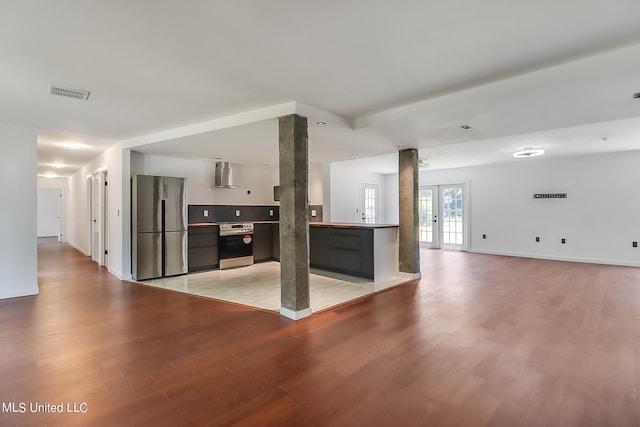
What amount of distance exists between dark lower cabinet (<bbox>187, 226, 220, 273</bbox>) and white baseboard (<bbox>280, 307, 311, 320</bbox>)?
10.2ft

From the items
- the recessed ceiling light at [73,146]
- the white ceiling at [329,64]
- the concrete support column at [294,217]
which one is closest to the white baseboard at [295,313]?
the concrete support column at [294,217]

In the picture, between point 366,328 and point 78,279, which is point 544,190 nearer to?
point 366,328

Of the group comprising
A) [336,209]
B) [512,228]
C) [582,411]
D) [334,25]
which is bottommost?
[582,411]

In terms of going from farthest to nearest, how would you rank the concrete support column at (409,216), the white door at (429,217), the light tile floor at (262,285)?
the white door at (429,217) < the concrete support column at (409,216) < the light tile floor at (262,285)

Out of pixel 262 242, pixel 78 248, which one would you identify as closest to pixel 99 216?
pixel 78 248

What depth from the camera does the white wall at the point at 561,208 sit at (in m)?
6.66

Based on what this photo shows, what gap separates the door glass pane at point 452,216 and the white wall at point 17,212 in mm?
9424

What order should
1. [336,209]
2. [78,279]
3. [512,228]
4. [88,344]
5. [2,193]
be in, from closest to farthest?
[88,344] → [2,193] → [78,279] → [512,228] → [336,209]

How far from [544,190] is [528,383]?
23.1ft

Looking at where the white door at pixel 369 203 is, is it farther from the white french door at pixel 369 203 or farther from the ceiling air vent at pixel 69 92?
the ceiling air vent at pixel 69 92

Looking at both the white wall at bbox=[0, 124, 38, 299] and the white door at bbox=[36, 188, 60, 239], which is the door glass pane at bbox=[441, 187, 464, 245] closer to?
the white wall at bbox=[0, 124, 38, 299]

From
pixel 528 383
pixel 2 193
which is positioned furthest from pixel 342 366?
pixel 2 193

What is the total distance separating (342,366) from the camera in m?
2.39

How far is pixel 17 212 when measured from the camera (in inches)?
169
